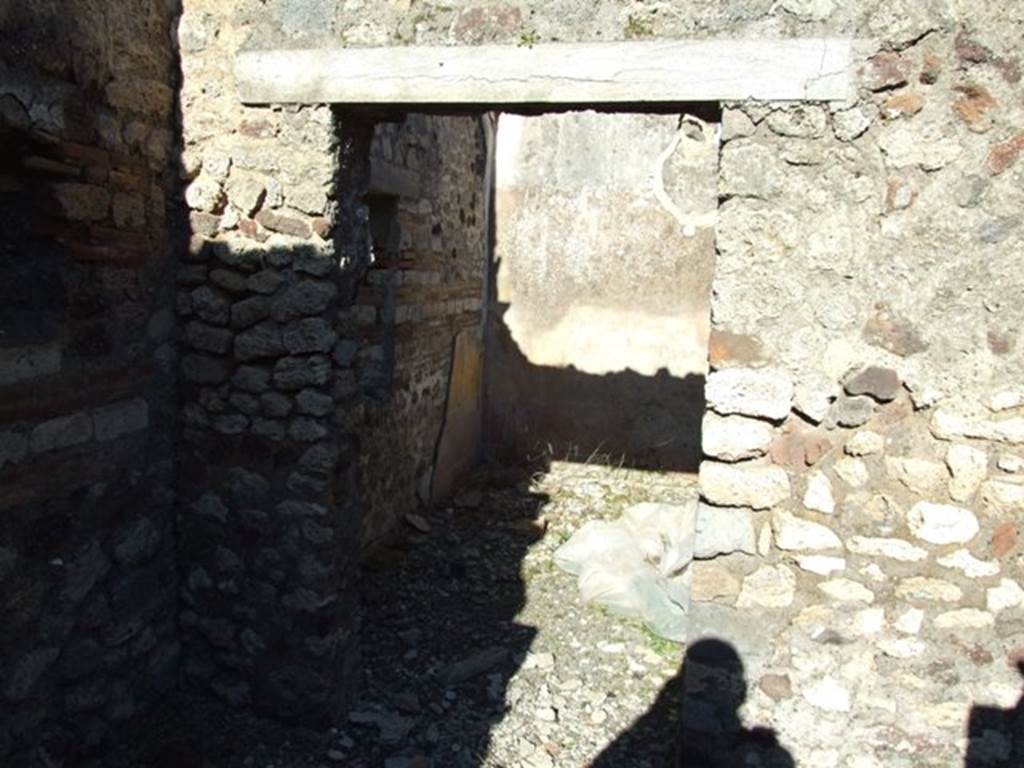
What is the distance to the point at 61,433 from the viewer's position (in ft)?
8.20

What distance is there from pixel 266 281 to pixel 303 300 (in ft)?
0.52

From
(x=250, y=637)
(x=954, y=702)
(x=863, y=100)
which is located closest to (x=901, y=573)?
(x=954, y=702)

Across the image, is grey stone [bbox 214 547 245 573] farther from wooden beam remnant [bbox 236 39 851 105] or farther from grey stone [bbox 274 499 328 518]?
wooden beam remnant [bbox 236 39 851 105]

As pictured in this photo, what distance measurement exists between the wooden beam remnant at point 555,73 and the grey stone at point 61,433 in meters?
1.24

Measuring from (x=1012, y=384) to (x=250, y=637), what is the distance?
9.21 feet

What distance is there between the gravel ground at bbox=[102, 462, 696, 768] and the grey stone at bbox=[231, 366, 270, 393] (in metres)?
1.34

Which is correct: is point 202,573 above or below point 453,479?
above

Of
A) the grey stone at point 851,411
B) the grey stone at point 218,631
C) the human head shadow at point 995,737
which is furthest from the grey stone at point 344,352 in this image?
the human head shadow at point 995,737

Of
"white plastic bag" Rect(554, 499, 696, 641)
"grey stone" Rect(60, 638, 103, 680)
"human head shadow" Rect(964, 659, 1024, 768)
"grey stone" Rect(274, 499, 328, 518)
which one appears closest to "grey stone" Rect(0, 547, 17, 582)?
"grey stone" Rect(60, 638, 103, 680)

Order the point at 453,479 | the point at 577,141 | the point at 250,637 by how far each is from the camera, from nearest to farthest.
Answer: the point at 250,637 → the point at 453,479 → the point at 577,141

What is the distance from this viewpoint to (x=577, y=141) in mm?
6613

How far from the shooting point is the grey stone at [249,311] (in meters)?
2.82

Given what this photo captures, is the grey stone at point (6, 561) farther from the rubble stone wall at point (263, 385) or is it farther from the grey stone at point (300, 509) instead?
the grey stone at point (300, 509)

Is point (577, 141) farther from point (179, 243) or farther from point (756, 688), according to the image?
point (756, 688)
